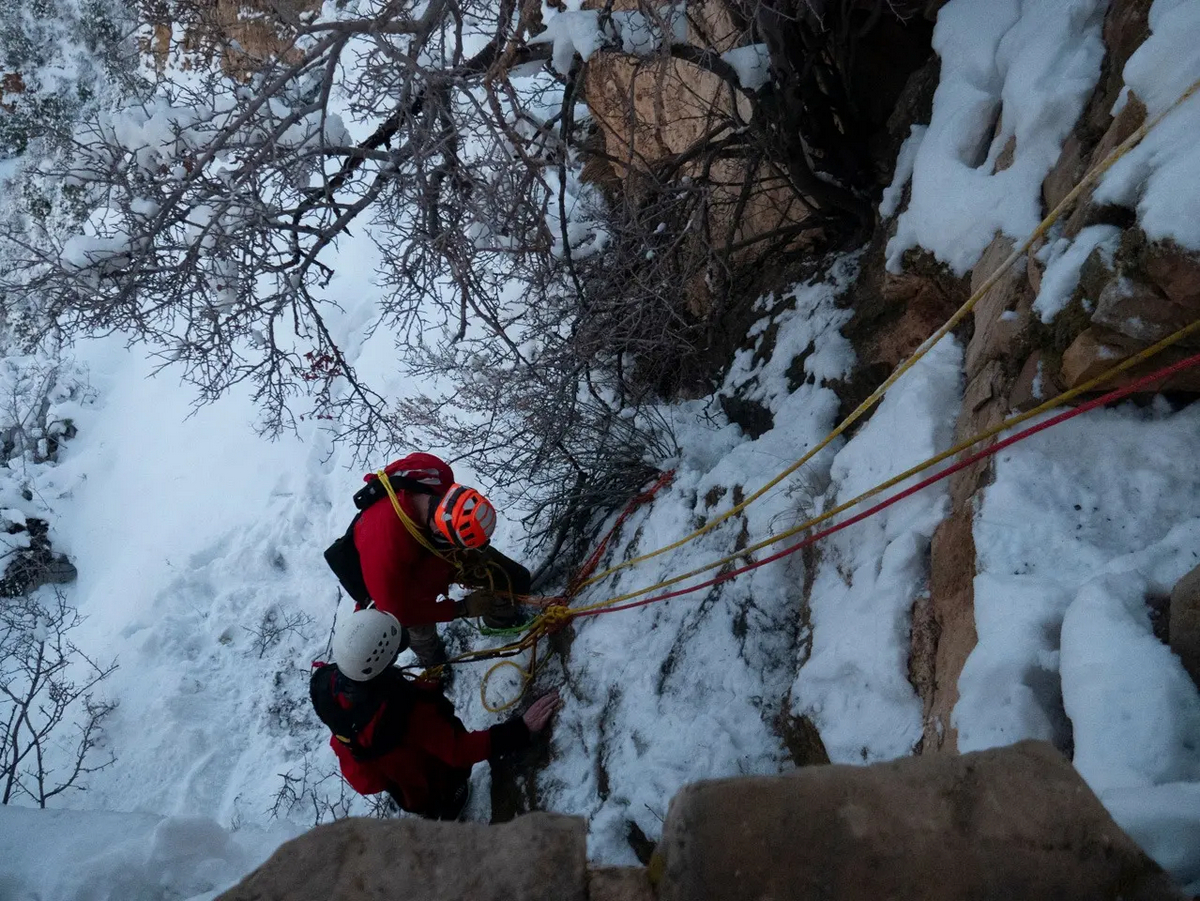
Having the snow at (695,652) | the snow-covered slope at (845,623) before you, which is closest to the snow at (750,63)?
the snow-covered slope at (845,623)

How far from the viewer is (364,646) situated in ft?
9.34

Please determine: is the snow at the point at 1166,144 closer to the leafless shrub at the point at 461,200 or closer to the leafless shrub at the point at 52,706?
the leafless shrub at the point at 461,200

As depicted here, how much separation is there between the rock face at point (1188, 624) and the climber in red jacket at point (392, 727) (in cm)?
250

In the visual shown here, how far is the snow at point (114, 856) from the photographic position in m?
2.14

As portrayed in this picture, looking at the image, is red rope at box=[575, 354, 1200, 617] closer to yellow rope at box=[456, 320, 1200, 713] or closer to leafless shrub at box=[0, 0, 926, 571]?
yellow rope at box=[456, 320, 1200, 713]

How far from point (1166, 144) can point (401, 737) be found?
3173 mm

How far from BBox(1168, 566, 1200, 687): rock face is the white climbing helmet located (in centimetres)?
249

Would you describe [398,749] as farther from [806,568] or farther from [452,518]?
[806,568]

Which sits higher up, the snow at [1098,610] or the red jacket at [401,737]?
the red jacket at [401,737]

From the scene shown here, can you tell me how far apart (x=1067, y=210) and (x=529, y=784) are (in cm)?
297

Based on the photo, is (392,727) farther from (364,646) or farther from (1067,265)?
(1067,265)

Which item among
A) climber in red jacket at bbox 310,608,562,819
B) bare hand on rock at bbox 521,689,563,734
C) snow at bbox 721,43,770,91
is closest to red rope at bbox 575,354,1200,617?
bare hand on rock at bbox 521,689,563,734

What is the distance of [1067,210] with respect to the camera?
2.16 m

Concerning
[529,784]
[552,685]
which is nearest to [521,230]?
[552,685]
